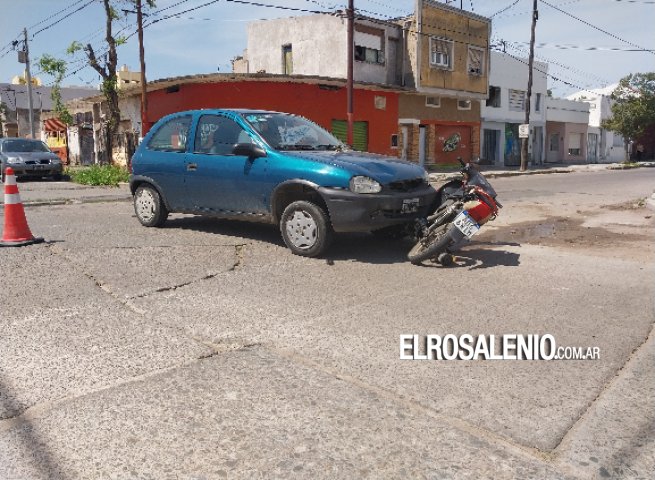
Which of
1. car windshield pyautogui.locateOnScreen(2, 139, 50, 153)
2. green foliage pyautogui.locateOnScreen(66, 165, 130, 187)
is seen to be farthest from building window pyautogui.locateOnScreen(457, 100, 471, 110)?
car windshield pyautogui.locateOnScreen(2, 139, 50, 153)

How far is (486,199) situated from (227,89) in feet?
63.2

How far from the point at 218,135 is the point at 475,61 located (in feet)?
94.0

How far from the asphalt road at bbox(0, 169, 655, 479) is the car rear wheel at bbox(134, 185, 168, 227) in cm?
153

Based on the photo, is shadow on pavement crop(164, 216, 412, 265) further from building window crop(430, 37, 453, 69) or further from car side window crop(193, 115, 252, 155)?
building window crop(430, 37, 453, 69)

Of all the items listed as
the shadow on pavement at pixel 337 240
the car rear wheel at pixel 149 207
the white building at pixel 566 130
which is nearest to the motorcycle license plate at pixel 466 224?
the shadow on pavement at pixel 337 240

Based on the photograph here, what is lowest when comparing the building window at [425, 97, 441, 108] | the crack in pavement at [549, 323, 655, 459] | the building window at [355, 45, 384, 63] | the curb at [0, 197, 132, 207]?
the crack in pavement at [549, 323, 655, 459]

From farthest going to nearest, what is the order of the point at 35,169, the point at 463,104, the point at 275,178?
1. the point at 463,104
2. the point at 35,169
3. the point at 275,178

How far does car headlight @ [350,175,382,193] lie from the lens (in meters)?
5.77

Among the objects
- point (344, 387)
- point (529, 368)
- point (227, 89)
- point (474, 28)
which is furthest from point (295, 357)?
point (474, 28)

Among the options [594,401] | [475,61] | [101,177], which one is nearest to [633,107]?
[475,61]

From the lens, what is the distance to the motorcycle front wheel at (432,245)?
18.5 feet

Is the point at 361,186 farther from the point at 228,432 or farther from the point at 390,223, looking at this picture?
the point at 228,432

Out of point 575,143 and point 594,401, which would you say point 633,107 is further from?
point 594,401

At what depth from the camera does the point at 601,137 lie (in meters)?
50.5
